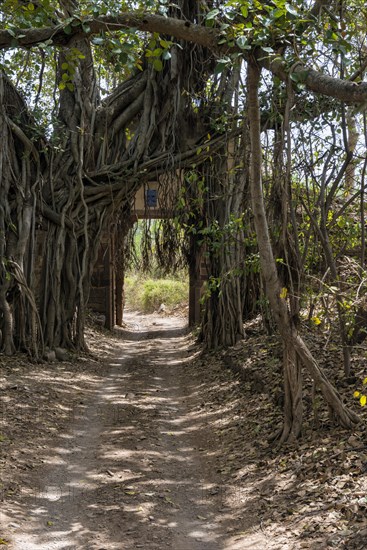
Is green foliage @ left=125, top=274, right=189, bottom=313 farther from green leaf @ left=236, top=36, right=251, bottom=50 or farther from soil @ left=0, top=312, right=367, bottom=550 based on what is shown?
green leaf @ left=236, top=36, right=251, bottom=50

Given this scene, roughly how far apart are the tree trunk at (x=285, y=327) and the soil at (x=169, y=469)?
0.17 metres

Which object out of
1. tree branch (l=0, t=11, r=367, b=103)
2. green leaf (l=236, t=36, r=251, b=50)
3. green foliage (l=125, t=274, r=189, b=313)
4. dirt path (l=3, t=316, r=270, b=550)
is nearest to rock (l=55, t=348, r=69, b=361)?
dirt path (l=3, t=316, r=270, b=550)

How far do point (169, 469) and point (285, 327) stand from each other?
135 cm

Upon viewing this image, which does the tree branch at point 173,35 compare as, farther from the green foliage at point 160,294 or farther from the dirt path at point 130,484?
the green foliage at point 160,294

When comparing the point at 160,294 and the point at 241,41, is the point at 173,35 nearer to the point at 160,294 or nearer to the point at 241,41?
the point at 241,41

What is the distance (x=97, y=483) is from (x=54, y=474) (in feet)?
1.22

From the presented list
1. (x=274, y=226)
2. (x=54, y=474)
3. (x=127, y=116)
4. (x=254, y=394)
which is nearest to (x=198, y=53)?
(x=127, y=116)

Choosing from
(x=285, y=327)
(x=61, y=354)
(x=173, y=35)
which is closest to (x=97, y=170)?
(x=61, y=354)

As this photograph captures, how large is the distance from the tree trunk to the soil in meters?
0.17

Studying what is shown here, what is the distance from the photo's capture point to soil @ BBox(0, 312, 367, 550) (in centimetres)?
371

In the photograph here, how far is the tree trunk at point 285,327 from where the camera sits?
4922 millimetres

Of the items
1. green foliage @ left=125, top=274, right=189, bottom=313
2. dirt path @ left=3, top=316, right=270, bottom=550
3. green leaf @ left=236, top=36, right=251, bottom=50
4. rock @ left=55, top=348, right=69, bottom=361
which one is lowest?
dirt path @ left=3, top=316, right=270, bottom=550

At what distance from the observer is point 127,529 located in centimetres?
381

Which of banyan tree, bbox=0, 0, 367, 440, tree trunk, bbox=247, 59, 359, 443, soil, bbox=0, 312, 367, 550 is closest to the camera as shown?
soil, bbox=0, 312, 367, 550
